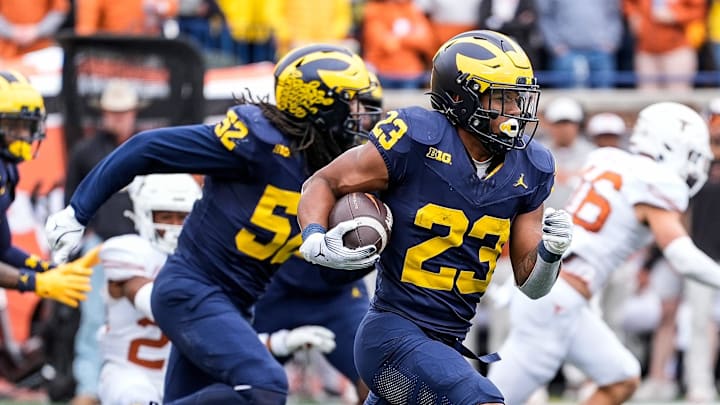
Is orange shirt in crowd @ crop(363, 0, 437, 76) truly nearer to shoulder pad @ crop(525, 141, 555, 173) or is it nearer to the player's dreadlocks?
the player's dreadlocks

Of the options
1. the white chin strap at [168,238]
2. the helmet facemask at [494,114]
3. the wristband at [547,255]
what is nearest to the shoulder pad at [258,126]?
→ the helmet facemask at [494,114]

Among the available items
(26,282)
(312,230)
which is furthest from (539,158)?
(26,282)

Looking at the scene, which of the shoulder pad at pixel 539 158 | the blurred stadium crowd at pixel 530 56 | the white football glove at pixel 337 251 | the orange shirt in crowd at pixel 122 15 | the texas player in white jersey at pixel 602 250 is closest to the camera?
the white football glove at pixel 337 251

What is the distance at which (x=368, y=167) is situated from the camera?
508 centimetres

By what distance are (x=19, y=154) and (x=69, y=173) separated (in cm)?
203

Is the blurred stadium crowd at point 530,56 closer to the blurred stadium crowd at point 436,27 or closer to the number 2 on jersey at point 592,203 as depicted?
the blurred stadium crowd at point 436,27

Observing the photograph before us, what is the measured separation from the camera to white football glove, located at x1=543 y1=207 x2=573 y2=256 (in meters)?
5.04

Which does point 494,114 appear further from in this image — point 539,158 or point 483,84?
A: point 539,158

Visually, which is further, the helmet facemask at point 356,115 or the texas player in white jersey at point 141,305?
the texas player in white jersey at point 141,305

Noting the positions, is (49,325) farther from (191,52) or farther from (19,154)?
(19,154)

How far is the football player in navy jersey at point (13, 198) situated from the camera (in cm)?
669

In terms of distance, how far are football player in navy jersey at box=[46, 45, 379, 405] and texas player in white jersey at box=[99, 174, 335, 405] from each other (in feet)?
1.50

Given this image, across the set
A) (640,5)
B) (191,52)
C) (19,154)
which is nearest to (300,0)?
(191,52)

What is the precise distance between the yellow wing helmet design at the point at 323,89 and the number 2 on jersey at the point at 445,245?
104 cm
